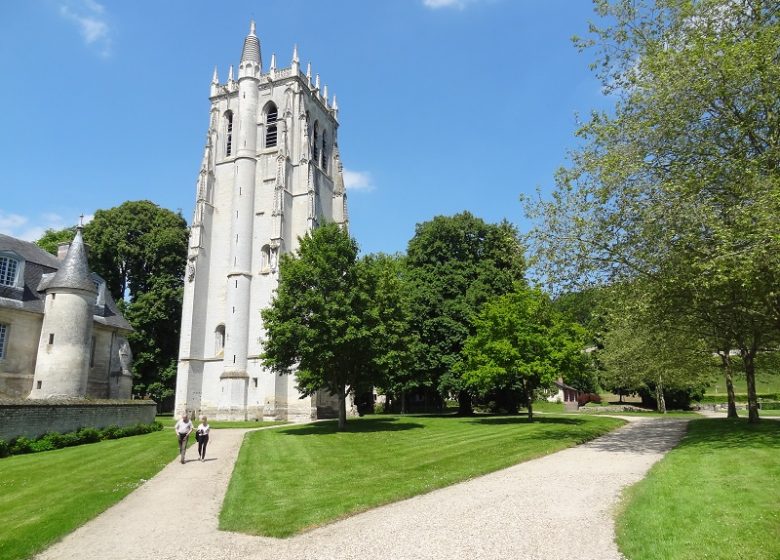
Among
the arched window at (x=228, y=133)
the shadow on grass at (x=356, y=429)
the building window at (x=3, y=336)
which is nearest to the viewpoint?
the shadow on grass at (x=356, y=429)

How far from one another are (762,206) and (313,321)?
736 inches

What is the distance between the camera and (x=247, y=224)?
4588 cm

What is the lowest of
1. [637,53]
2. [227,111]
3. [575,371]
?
[575,371]

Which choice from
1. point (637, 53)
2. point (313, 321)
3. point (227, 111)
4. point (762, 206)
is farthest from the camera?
point (227, 111)

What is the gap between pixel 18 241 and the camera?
1243 inches

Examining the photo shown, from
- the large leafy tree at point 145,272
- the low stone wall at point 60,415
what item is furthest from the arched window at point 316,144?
the low stone wall at point 60,415

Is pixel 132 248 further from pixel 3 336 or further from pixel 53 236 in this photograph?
pixel 3 336

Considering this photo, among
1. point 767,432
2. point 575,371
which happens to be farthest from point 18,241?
point 767,432

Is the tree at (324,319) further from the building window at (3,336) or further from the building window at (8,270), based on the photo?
the building window at (8,270)

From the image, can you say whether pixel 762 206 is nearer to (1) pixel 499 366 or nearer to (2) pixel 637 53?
(2) pixel 637 53

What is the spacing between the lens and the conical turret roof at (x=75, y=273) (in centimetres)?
2858

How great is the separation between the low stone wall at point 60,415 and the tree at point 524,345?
18148mm

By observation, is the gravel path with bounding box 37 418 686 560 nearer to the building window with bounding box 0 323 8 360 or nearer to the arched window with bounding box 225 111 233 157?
the building window with bounding box 0 323 8 360

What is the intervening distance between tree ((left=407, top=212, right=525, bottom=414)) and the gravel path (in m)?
24.7
